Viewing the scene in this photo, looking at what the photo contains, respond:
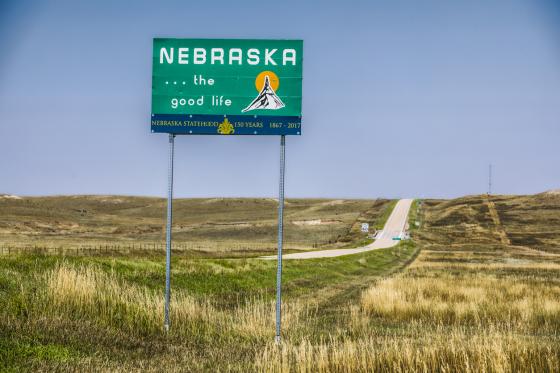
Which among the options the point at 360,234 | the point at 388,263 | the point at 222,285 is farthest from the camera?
the point at 360,234

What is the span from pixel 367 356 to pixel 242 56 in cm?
690

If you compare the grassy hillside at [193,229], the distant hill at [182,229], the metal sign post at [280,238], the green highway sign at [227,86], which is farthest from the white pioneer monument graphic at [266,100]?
the distant hill at [182,229]

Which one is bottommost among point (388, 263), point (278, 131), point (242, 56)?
point (388, 263)

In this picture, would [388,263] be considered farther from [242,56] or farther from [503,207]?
[503,207]

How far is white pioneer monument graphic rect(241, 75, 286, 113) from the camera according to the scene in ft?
45.3

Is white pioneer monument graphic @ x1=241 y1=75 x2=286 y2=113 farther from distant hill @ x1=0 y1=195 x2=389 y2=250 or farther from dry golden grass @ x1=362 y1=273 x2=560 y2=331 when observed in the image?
distant hill @ x1=0 y1=195 x2=389 y2=250

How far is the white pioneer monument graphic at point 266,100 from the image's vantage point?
1382cm

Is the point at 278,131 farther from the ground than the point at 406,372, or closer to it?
farther from the ground

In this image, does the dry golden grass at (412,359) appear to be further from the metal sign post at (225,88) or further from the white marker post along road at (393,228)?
the white marker post along road at (393,228)

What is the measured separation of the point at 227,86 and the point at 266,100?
963 mm

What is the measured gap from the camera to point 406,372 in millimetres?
10094

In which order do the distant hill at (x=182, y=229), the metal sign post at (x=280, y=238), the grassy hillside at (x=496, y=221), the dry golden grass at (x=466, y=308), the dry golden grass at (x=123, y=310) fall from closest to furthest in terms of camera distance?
the metal sign post at (x=280, y=238) → the dry golden grass at (x=123, y=310) → the dry golden grass at (x=466, y=308) → the distant hill at (x=182, y=229) → the grassy hillside at (x=496, y=221)

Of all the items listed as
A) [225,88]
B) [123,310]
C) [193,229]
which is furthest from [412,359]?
[193,229]

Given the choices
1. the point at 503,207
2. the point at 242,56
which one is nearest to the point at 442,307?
the point at 242,56
